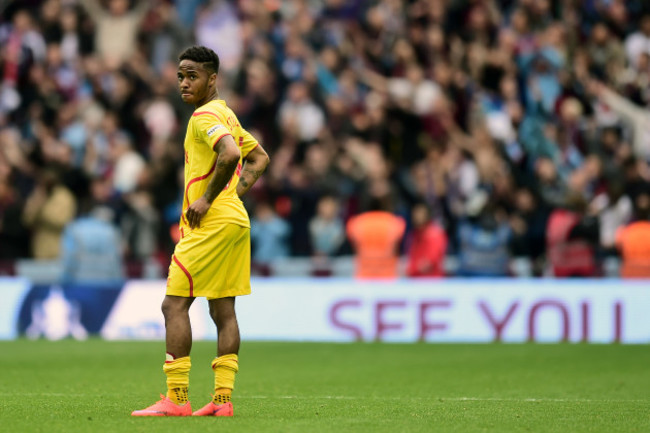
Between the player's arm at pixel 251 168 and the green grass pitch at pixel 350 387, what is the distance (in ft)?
5.06

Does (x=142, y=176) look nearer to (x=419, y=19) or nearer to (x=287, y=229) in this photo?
(x=287, y=229)

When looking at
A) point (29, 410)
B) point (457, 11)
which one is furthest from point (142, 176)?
point (29, 410)

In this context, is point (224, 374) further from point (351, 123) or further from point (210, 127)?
point (351, 123)

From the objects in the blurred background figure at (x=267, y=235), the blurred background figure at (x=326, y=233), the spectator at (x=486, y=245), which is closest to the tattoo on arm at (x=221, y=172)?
the spectator at (x=486, y=245)

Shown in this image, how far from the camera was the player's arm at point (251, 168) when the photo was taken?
8711 millimetres

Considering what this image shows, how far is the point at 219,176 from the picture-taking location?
26.8 ft

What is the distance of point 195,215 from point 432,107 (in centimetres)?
1229

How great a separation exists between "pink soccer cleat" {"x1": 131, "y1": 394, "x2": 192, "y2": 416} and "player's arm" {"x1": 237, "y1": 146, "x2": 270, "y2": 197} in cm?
147

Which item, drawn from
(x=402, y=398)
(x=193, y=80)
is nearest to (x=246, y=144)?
(x=193, y=80)

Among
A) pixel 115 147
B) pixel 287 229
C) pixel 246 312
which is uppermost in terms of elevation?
pixel 115 147

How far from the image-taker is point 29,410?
881 cm

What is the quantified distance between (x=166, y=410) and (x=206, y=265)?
38.0 inches

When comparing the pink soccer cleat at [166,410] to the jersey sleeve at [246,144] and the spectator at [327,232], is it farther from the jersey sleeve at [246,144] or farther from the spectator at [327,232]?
the spectator at [327,232]

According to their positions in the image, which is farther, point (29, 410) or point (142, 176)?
point (142, 176)
